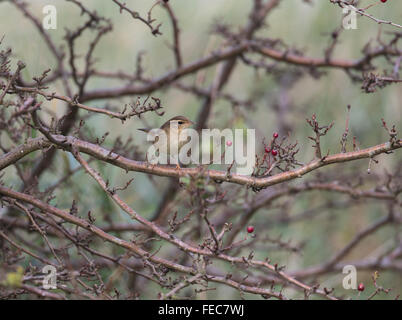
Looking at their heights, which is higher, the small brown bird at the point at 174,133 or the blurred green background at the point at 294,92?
the blurred green background at the point at 294,92

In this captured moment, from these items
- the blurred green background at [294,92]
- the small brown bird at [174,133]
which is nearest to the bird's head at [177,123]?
the small brown bird at [174,133]

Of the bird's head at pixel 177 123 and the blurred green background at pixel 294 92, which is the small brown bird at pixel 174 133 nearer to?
the bird's head at pixel 177 123

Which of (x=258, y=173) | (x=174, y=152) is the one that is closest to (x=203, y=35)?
(x=174, y=152)

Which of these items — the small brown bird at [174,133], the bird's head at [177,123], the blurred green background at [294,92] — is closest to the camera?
the small brown bird at [174,133]

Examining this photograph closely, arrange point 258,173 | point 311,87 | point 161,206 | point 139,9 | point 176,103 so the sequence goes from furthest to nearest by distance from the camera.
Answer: point 311,87
point 176,103
point 139,9
point 161,206
point 258,173

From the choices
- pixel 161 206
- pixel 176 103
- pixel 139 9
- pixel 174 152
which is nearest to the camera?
pixel 174 152

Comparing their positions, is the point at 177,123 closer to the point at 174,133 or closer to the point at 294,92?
the point at 174,133

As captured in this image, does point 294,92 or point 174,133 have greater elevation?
point 294,92

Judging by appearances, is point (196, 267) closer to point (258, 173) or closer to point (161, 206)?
point (258, 173)

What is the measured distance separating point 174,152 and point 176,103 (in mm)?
2757

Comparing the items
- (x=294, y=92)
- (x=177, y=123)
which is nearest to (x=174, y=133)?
(x=177, y=123)

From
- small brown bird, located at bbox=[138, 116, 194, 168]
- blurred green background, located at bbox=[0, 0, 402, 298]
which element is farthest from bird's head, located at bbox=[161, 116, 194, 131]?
blurred green background, located at bbox=[0, 0, 402, 298]

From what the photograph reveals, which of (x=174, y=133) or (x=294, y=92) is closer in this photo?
(x=174, y=133)

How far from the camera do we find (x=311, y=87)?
5441 millimetres
